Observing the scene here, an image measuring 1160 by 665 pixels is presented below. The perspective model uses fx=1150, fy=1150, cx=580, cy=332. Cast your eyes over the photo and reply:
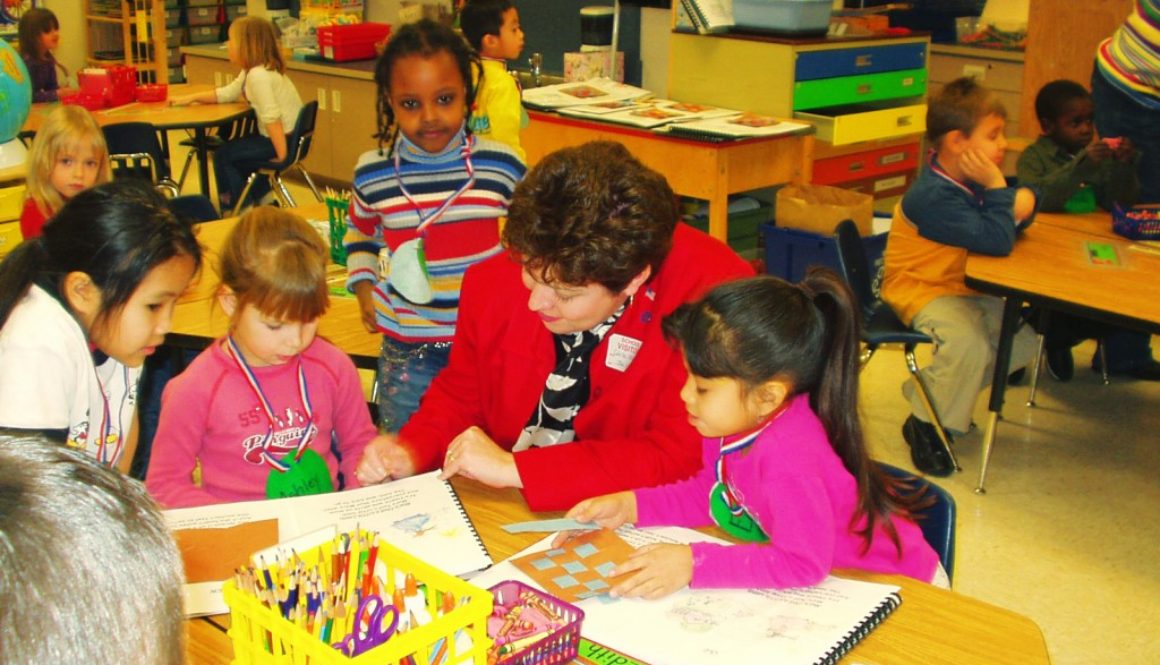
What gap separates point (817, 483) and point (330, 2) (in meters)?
6.88

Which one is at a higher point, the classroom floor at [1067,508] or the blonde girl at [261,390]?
the blonde girl at [261,390]

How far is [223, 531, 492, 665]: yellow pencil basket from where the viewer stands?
106 cm

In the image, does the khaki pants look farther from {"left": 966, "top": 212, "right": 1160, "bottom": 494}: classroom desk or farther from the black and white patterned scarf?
the black and white patterned scarf

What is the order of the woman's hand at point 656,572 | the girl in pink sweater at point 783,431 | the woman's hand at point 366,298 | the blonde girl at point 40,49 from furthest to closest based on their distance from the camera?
the blonde girl at point 40,49, the woman's hand at point 366,298, the girl in pink sweater at point 783,431, the woman's hand at point 656,572

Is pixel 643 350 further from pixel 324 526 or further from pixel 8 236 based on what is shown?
pixel 8 236

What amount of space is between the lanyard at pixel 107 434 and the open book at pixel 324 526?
1.06 feet

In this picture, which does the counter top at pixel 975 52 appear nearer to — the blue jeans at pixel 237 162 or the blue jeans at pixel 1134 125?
the blue jeans at pixel 1134 125

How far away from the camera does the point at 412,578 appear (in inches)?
48.8

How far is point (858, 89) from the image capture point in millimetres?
5023

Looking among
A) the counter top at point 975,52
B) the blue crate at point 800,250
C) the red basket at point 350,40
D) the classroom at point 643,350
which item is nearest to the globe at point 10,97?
the classroom at point 643,350

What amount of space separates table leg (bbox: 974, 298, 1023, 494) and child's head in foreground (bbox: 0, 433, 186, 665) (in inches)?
118

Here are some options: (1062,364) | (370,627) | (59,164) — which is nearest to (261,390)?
(370,627)

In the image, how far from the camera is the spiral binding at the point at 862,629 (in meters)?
1.35

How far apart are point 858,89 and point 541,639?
417cm
